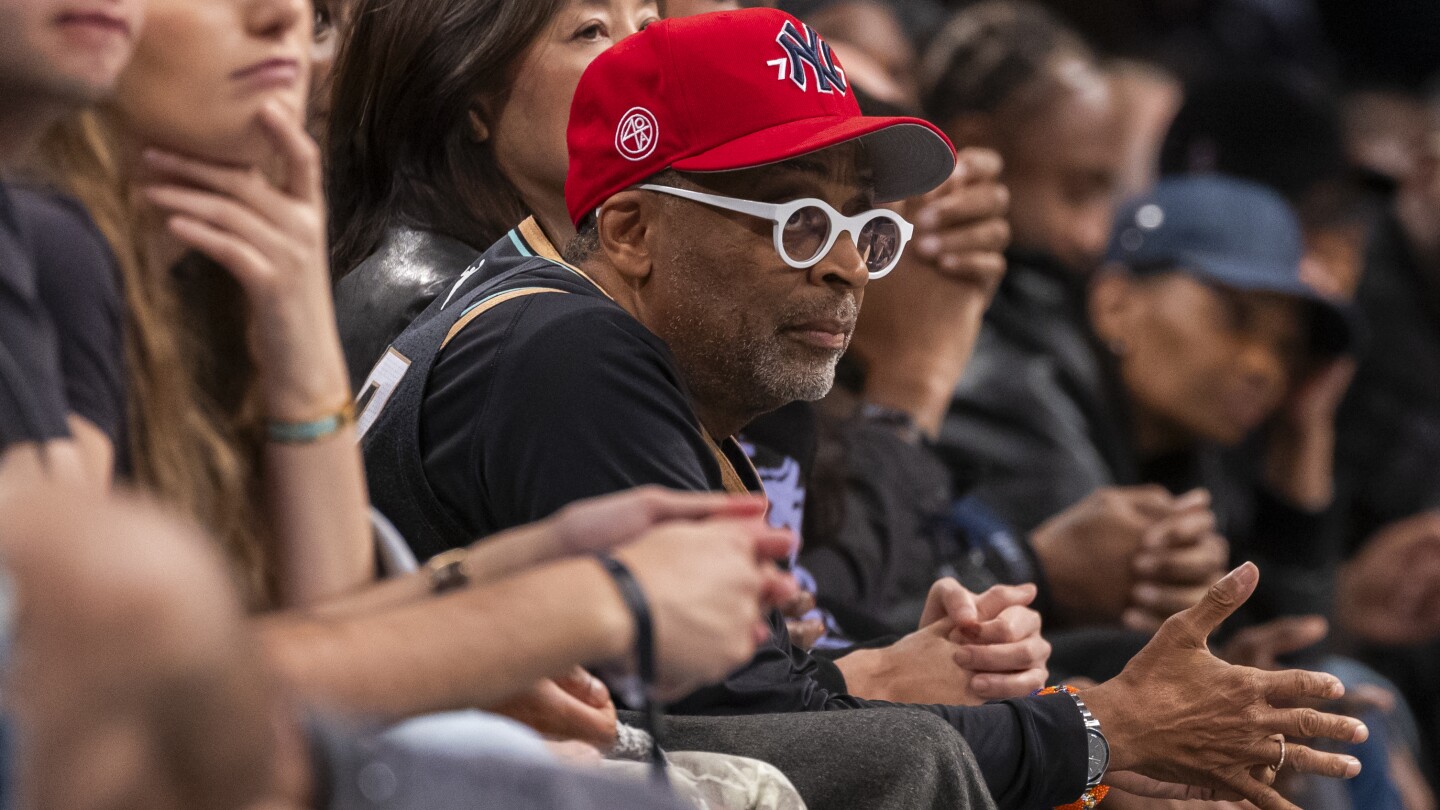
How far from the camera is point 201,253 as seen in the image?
71.4 inches

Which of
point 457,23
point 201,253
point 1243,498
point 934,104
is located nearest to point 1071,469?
point 1243,498

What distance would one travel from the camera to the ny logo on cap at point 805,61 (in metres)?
Result: 2.40

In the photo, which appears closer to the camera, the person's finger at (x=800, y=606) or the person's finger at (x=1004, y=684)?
the person's finger at (x=1004, y=684)

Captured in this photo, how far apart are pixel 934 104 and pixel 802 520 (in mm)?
2103

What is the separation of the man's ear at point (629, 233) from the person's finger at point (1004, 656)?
2.25 feet

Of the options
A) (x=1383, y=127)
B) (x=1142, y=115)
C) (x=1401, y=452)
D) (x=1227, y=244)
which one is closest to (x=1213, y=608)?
(x=1227, y=244)

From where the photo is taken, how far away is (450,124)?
285 centimetres

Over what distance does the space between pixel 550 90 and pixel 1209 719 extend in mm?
1353

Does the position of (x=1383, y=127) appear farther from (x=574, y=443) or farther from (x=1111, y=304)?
(x=574, y=443)

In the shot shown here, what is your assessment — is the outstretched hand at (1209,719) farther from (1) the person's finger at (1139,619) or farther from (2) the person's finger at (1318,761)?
(1) the person's finger at (1139,619)

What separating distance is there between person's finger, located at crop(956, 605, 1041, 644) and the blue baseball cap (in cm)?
212

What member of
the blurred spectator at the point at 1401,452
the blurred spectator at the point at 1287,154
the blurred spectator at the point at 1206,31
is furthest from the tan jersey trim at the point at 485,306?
the blurred spectator at the point at 1206,31

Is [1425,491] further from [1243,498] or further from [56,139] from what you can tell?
[56,139]

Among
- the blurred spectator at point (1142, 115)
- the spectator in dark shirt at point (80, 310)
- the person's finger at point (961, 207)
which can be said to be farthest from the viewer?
the blurred spectator at point (1142, 115)
